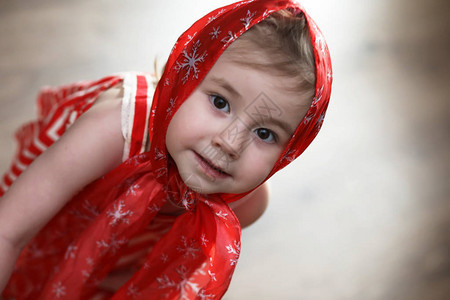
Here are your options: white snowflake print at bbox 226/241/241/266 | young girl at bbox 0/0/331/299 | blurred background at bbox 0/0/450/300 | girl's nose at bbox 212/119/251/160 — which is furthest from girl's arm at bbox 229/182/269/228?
girl's nose at bbox 212/119/251/160

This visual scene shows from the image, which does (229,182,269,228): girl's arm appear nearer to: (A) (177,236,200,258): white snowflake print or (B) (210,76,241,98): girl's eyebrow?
(A) (177,236,200,258): white snowflake print

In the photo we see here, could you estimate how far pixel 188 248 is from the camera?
0.81 meters

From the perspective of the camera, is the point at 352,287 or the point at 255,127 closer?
the point at 255,127

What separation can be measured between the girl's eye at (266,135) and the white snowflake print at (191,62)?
10 cm

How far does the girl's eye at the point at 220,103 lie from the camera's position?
0.64m

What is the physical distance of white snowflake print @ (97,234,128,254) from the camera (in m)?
0.79

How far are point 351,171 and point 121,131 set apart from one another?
0.65 metres

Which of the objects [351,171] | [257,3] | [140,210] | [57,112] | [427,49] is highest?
[427,49]

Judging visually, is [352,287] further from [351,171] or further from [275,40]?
[275,40]

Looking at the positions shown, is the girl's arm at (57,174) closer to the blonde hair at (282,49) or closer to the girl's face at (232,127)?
the girl's face at (232,127)

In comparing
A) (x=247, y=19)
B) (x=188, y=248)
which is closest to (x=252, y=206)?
(x=188, y=248)

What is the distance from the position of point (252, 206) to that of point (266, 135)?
0.34 m

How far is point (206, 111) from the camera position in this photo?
64 cm

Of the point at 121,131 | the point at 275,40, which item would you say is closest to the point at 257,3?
the point at 275,40
